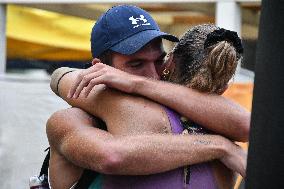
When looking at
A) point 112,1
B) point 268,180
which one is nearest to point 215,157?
point 268,180

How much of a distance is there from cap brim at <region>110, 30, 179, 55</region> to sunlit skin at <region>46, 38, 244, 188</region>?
3cm

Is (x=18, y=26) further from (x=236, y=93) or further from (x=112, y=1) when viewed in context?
(x=236, y=93)

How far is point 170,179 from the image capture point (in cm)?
204

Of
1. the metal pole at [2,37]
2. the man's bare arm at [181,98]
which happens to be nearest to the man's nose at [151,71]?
the man's bare arm at [181,98]

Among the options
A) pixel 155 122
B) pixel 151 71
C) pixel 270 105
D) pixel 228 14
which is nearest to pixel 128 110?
pixel 155 122

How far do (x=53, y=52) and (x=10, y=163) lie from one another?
5186 millimetres

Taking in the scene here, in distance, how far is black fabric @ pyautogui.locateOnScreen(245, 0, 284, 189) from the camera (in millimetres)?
1147

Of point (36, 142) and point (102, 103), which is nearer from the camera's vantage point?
point (102, 103)

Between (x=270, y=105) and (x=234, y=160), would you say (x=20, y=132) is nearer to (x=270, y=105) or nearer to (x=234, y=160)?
(x=234, y=160)

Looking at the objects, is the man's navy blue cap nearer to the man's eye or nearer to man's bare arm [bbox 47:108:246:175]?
the man's eye

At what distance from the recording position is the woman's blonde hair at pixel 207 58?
2.06 meters

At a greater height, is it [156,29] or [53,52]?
A: [156,29]

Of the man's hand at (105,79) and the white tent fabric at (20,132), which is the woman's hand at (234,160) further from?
the white tent fabric at (20,132)

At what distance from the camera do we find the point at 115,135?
204 cm
